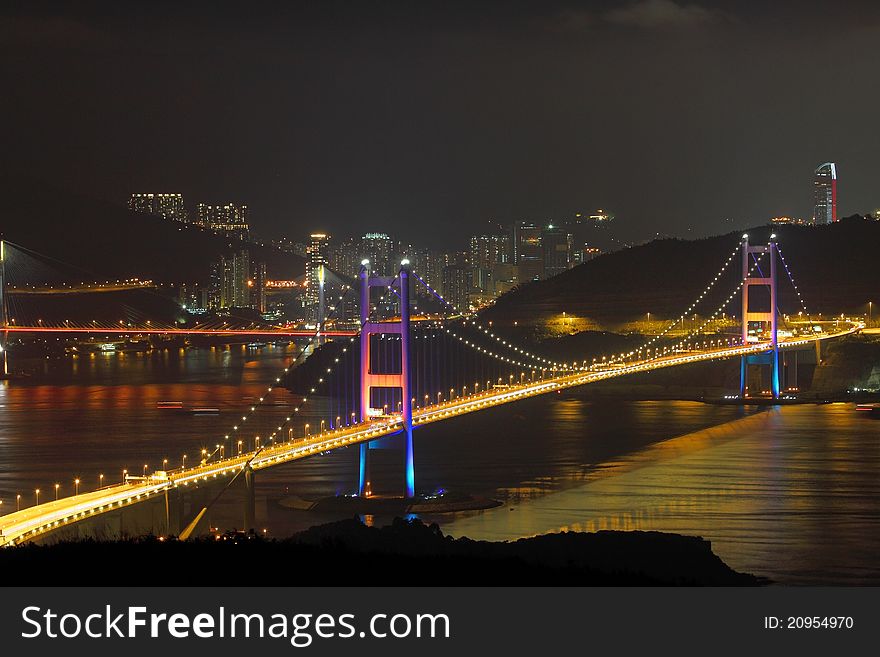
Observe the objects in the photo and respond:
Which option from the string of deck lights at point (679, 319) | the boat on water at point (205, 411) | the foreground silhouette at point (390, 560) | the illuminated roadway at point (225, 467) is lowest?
the foreground silhouette at point (390, 560)

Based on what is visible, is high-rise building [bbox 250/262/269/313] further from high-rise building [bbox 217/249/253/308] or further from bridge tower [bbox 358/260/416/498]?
bridge tower [bbox 358/260/416/498]

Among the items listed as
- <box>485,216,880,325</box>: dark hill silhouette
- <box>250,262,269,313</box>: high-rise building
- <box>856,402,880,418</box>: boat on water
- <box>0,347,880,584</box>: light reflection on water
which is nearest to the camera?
<box>0,347,880,584</box>: light reflection on water

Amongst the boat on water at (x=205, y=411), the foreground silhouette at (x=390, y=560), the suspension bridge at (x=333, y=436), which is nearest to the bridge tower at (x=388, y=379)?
the suspension bridge at (x=333, y=436)

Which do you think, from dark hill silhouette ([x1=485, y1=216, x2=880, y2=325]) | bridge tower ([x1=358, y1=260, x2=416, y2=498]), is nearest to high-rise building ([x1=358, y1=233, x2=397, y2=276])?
dark hill silhouette ([x1=485, y1=216, x2=880, y2=325])

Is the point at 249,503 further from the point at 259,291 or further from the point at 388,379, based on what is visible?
the point at 259,291

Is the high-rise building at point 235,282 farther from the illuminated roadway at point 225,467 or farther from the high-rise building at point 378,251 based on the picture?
the illuminated roadway at point 225,467

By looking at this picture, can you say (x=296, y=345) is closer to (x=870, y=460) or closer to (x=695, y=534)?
(x=870, y=460)
